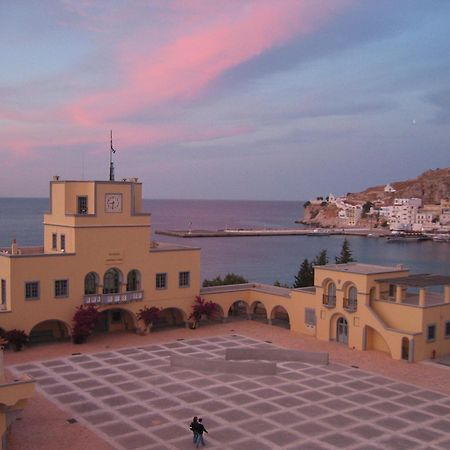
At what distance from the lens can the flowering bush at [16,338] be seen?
2897 cm

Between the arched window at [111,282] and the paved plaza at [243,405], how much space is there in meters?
5.44

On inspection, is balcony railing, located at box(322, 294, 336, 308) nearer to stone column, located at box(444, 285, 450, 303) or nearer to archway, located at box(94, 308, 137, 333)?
stone column, located at box(444, 285, 450, 303)

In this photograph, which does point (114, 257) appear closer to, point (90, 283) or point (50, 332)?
point (90, 283)

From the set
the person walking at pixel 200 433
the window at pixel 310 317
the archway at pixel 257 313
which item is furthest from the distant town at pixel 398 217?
the person walking at pixel 200 433

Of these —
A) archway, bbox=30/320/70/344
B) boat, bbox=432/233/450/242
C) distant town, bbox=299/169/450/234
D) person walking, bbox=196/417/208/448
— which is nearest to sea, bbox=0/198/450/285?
boat, bbox=432/233/450/242

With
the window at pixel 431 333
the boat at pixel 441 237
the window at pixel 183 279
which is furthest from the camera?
the boat at pixel 441 237

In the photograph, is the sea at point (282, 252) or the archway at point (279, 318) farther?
the sea at point (282, 252)

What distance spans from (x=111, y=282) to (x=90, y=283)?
4.26 feet

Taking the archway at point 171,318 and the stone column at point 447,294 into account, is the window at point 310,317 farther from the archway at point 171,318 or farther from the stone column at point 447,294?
the archway at point 171,318

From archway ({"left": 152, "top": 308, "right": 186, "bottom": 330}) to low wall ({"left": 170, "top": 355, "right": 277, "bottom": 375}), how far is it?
9247mm

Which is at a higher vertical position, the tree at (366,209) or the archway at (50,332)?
the tree at (366,209)

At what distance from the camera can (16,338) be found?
95.5 feet

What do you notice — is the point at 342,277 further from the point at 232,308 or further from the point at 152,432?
the point at 152,432

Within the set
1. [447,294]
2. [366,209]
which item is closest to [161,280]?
[447,294]
